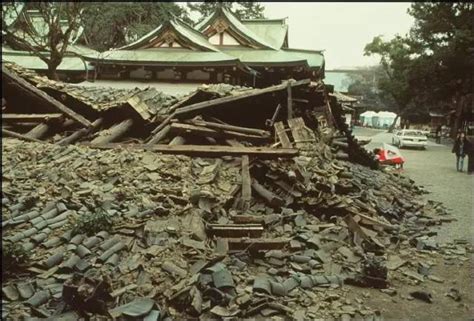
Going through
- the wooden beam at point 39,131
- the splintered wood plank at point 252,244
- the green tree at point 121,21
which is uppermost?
the green tree at point 121,21

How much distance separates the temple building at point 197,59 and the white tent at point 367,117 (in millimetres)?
39465

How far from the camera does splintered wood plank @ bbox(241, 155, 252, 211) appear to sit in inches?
298

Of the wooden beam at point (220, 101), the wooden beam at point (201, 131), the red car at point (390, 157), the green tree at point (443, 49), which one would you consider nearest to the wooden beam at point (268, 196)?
the wooden beam at point (201, 131)

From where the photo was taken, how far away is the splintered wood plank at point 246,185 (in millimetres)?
7557

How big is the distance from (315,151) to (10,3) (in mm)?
16186

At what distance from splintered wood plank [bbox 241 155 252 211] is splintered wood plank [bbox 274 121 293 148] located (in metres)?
1.26

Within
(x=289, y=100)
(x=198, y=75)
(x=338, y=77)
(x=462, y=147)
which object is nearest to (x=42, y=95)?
(x=289, y=100)

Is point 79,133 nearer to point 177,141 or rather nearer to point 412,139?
point 177,141

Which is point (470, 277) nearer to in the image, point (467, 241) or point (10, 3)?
point (467, 241)

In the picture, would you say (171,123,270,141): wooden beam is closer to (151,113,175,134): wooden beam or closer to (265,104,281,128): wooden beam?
(151,113,175,134): wooden beam

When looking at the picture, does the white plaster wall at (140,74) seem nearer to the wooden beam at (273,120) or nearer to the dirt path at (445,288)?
the wooden beam at (273,120)

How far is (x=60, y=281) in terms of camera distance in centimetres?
515

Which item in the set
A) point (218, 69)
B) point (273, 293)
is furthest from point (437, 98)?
point (273, 293)

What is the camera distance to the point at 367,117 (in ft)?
205
